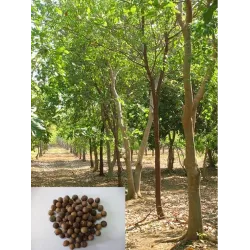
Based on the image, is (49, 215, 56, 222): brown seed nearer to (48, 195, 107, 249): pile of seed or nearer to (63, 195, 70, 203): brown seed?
(48, 195, 107, 249): pile of seed

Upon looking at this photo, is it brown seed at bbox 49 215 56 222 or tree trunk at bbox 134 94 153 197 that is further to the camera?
tree trunk at bbox 134 94 153 197

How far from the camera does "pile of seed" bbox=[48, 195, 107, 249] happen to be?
2553 mm

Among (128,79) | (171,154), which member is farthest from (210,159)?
(128,79)

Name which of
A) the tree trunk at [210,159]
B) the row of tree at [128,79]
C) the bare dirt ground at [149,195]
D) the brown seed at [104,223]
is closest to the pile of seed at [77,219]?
the brown seed at [104,223]

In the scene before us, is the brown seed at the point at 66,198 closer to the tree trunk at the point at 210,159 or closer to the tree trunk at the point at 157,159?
the tree trunk at the point at 157,159

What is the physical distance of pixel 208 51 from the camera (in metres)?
2.54

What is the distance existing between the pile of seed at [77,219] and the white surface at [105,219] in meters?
0.04

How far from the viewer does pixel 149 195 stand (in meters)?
3.19

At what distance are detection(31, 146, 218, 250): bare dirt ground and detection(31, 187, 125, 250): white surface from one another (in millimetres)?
116

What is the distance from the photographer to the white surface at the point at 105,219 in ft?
8.48

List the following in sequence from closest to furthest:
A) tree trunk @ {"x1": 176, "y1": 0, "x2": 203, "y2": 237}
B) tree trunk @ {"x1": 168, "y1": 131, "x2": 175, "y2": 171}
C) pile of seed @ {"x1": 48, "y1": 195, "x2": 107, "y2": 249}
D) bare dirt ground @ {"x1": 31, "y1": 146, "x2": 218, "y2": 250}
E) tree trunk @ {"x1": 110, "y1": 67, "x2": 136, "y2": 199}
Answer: pile of seed @ {"x1": 48, "y1": 195, "x2": 107, "y2": 249}, bare dirt ground @ {"x1": 31, "y1": 146, "x2": 218, "y2": 250}, tree trunk @ {"x1": 176, "y1": 0, "x2": 203, "y2": 237}, tree trunk @ {"x1": 168, "y1": 131, "x2": 175, "y2": 171}, tree trunk @ {"x1": 110, "y1": 67, "x2": 136, "y2": 199}

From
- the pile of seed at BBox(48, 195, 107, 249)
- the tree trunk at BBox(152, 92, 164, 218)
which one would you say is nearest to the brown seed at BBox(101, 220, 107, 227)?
the pile of seed at BBox(48, 195, 107, 249)
